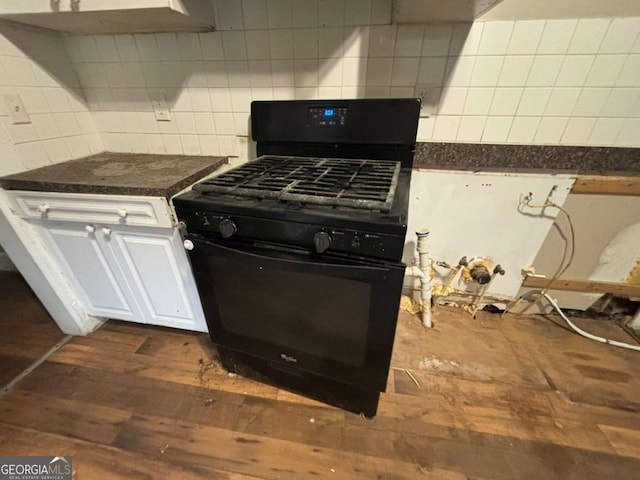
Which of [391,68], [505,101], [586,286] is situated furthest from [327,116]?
[586,286]

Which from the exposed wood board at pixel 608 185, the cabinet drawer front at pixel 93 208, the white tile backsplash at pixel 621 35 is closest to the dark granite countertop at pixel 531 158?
the exposed wood board at pixel 608 185

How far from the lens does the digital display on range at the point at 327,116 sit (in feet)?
3.82

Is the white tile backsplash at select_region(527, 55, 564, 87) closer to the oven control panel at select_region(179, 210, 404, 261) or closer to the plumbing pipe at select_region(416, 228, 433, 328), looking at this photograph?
the plumbing pipe at select_region(416, 228, 433, 328)

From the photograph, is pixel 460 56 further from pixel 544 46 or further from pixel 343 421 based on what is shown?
pixel 343 421

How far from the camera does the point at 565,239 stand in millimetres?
1376

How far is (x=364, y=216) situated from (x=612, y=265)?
5.19 ft

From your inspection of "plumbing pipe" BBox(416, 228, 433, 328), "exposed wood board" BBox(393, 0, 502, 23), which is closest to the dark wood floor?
"plumbing pipe" BBox(416, 228, 433, 328)

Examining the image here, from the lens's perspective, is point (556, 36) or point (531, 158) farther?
point (531, 158)

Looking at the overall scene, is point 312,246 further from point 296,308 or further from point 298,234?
point 296,308

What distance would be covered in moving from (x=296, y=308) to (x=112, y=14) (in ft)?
4.12

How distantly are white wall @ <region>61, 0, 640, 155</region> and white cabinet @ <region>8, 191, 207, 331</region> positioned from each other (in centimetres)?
60

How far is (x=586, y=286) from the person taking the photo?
146 centimetres

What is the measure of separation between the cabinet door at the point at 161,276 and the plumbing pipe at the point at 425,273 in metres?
1.09

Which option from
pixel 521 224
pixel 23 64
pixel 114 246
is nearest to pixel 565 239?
pixel 521 224
